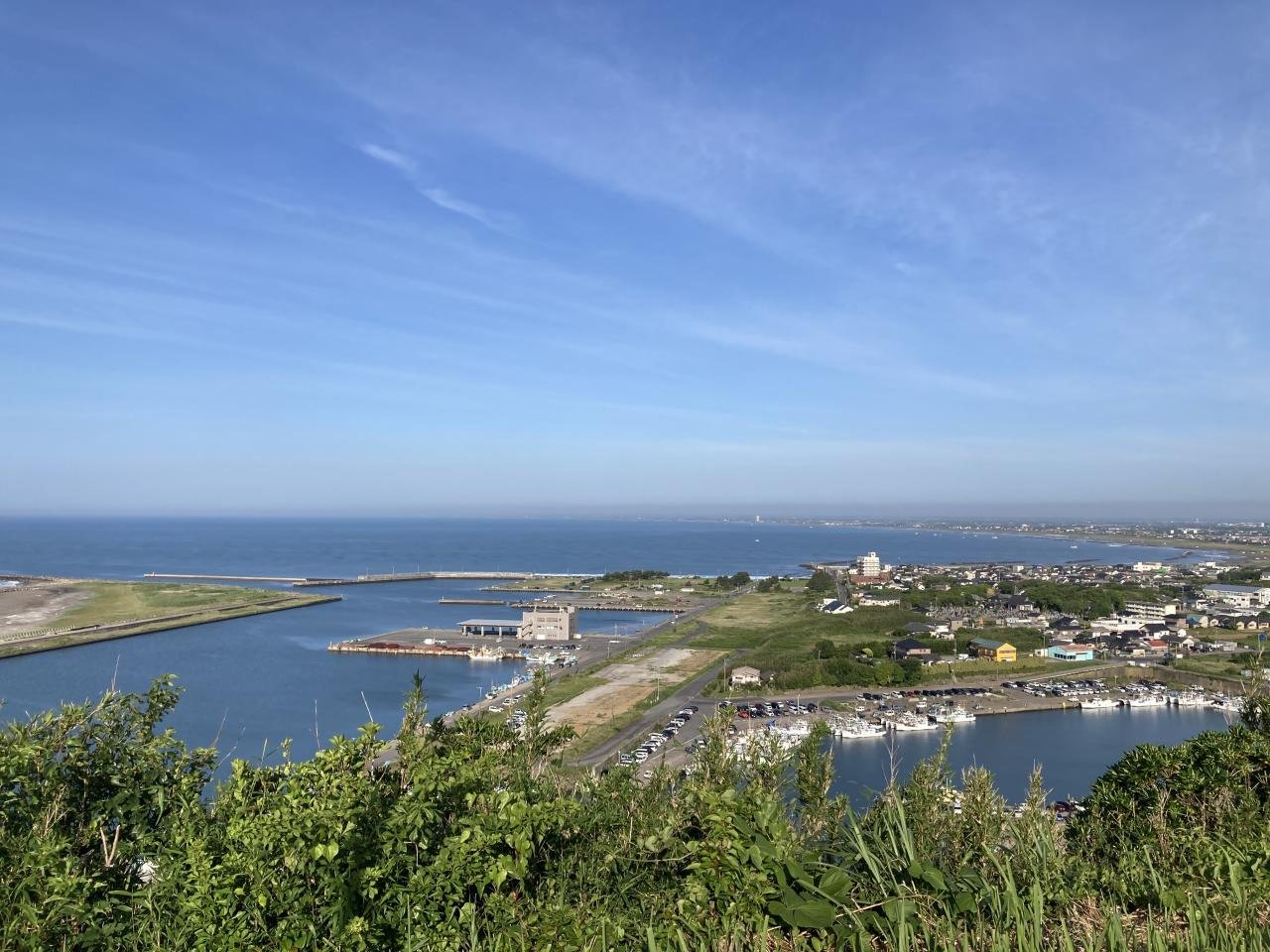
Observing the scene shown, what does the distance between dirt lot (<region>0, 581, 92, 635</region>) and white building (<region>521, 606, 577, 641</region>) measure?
48.7ft

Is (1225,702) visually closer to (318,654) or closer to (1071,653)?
(1071,653)

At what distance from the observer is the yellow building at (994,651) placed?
1997cm

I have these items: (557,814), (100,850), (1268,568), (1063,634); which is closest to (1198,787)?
(557,814)

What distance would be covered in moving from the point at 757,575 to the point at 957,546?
40.6m

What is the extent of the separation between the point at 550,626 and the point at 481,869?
23816mm

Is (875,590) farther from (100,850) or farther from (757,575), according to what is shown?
(100,850)

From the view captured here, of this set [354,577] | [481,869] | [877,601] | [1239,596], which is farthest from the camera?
[354,577]

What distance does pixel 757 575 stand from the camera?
47.8 metres

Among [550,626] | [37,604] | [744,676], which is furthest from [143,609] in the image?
[744,676]

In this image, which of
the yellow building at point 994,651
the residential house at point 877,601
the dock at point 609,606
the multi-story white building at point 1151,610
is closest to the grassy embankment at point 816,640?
the yellow building at point 994,651

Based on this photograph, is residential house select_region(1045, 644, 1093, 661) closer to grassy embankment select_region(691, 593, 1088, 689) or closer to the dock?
grassy embankment select_region(691, 593, 1088, 689)

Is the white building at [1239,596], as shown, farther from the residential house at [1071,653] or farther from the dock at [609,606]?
the dock at [609,606]

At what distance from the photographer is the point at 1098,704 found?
52.4 ft

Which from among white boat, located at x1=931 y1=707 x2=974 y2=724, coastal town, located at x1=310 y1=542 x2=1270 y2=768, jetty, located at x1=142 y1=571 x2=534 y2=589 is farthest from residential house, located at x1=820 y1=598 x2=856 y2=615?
jetty, located at x1=142 y1=571 x2=534 y2=589
